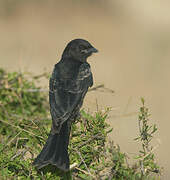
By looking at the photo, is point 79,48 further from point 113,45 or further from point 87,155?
point 113,45

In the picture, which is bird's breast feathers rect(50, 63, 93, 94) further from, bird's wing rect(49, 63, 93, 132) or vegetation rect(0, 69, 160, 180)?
vegetation rect(0, 69, 160, 180)

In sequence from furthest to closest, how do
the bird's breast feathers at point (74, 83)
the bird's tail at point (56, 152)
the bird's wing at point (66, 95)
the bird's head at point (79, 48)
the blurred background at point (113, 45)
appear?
the blurred background at point (113, 45)
the bird's head at point (79, 48)
the bird's breast feathers at point (74, 83)
the bird's wing at point (66, 95)
the bird's tail at point (56, 152)

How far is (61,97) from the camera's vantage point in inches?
192

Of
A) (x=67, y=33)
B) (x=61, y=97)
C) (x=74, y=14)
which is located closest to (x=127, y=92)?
(x=67, y=33)

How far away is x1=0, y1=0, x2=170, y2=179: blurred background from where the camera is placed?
10.5m

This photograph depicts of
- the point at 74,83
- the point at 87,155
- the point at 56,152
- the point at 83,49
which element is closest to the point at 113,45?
the point at 83,49

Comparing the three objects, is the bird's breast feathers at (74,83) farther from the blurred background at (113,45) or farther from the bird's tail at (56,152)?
the blurred background at (113,45)

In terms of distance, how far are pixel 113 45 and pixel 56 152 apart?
35.3 feet

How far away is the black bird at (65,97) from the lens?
337cm

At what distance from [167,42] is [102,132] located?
10172mm

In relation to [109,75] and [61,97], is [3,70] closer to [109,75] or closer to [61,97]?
[61,97]

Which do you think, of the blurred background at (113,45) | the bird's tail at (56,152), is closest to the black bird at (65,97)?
the bird's tail at (56,152)

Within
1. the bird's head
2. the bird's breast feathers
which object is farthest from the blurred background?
the bird's breast feathers

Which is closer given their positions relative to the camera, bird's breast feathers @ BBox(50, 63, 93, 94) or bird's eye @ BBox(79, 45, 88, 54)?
bird's breast feathers @ BBox(50, 63, 93, 94)
